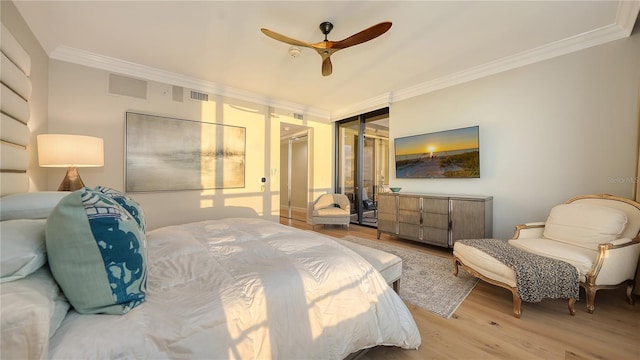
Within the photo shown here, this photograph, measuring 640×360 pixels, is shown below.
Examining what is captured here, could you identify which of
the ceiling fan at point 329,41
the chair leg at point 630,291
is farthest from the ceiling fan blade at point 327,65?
the chair leg at point 630,291

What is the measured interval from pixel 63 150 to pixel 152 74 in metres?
1.72

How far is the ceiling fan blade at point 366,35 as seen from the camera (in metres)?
1.98

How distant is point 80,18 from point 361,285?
3.49m

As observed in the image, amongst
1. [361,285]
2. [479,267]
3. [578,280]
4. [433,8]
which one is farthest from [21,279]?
[578,280]

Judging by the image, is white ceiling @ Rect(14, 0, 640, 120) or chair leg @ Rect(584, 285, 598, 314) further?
white ceiling @ Rect(14, 0, 640, 120)

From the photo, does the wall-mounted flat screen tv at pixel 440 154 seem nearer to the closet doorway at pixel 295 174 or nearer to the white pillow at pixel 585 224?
the white pillow at pixel 585 224

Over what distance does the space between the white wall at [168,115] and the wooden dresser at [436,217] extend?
7.24ft

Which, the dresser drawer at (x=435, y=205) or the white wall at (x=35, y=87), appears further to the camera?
the dresser drawer at (x=435, y=205)

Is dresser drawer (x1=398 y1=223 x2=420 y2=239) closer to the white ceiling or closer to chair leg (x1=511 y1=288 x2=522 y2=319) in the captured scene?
chair leg (x1=511 y1=288 x2=522 y2=319)

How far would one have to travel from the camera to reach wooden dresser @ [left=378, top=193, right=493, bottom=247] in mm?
3148

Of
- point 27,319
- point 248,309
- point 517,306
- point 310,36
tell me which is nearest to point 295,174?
point 310,36

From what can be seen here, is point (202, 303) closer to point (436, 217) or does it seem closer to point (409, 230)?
point (436, 217)

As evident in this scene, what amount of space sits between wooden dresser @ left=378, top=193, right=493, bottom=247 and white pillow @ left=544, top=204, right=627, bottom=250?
2.26ft

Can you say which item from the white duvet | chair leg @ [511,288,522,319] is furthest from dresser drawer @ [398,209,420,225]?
the white duvet
